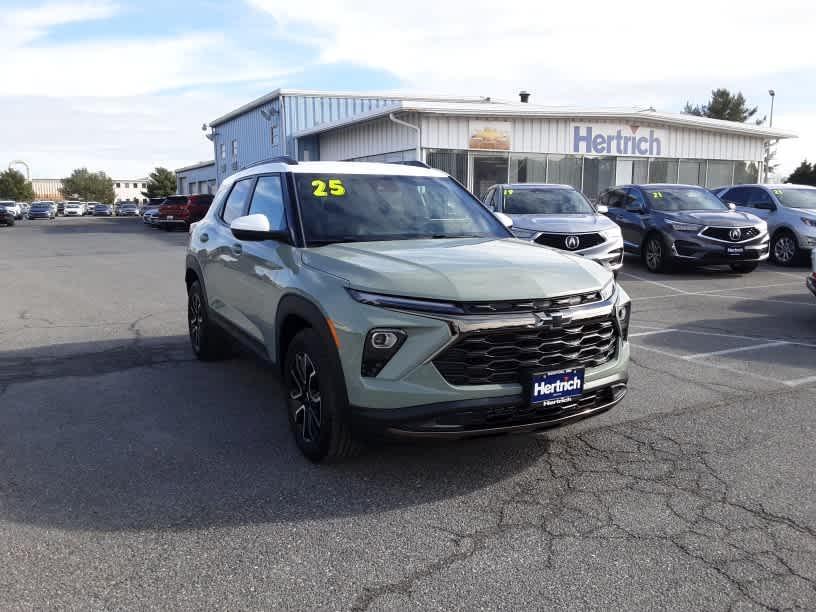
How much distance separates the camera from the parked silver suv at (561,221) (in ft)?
36.6

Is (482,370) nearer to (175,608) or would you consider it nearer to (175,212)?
(175,608)

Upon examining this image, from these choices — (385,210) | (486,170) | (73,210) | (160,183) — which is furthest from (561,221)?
(160,183)

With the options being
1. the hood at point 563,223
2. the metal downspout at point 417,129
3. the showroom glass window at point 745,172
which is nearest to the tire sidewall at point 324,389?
the hood at point 563,223

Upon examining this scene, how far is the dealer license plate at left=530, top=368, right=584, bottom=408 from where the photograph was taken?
3.53 metres

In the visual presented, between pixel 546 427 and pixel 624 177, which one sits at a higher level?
pixel 624 177

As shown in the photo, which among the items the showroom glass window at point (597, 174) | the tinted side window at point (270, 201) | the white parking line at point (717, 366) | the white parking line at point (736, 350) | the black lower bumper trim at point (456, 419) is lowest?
the white parking line at point (717, 366)

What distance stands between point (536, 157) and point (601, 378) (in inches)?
830

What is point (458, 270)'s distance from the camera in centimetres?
375

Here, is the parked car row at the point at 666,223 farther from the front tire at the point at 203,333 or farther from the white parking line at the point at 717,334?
the front tire at the point at 203,333

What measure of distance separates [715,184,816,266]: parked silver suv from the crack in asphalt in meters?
11.8

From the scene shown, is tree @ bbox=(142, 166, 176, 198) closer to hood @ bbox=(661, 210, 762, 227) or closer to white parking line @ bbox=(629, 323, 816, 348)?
hood @ bbox=(661, 210, 762, 227)

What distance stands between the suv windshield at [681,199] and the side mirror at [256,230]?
1098 centimetres

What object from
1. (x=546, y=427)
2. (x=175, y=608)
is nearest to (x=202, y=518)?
(x=175, y=608)

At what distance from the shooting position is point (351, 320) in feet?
11.7
